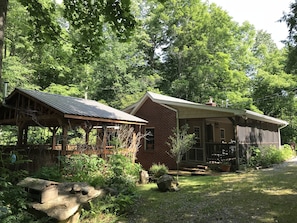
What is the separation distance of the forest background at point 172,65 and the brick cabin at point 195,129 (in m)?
6.16

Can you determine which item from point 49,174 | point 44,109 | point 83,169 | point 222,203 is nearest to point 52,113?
point 44,109

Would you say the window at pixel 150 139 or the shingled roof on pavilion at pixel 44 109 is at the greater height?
the shingled roof on pavilion at pixel 44 109

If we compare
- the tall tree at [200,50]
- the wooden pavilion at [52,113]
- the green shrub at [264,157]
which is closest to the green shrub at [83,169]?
the wooden pavilion at [52,113]

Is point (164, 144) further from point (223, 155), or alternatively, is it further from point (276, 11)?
point (276, 11)

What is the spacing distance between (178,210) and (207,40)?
28.1 metres

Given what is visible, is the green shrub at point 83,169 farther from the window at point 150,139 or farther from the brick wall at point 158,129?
the window at point 150,139

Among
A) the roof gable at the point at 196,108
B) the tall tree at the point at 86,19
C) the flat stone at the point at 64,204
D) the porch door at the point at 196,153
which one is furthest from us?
the porch door at the point at 196,153

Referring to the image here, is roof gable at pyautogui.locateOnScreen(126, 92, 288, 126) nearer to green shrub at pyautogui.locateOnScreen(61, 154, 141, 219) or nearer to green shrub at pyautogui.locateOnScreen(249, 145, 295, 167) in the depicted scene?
green shrub at pyautogui.locateOnScreen(249, 145, 295, 167)

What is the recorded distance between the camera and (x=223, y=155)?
13.8 metres

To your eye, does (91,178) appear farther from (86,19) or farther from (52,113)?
(86,19)

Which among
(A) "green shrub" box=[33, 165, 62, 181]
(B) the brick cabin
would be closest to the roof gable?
(B) the brick cabin

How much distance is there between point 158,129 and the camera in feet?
50.8

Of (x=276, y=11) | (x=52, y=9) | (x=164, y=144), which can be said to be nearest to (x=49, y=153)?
(x=52, y=9)

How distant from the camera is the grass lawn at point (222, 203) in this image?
5.65 meters
